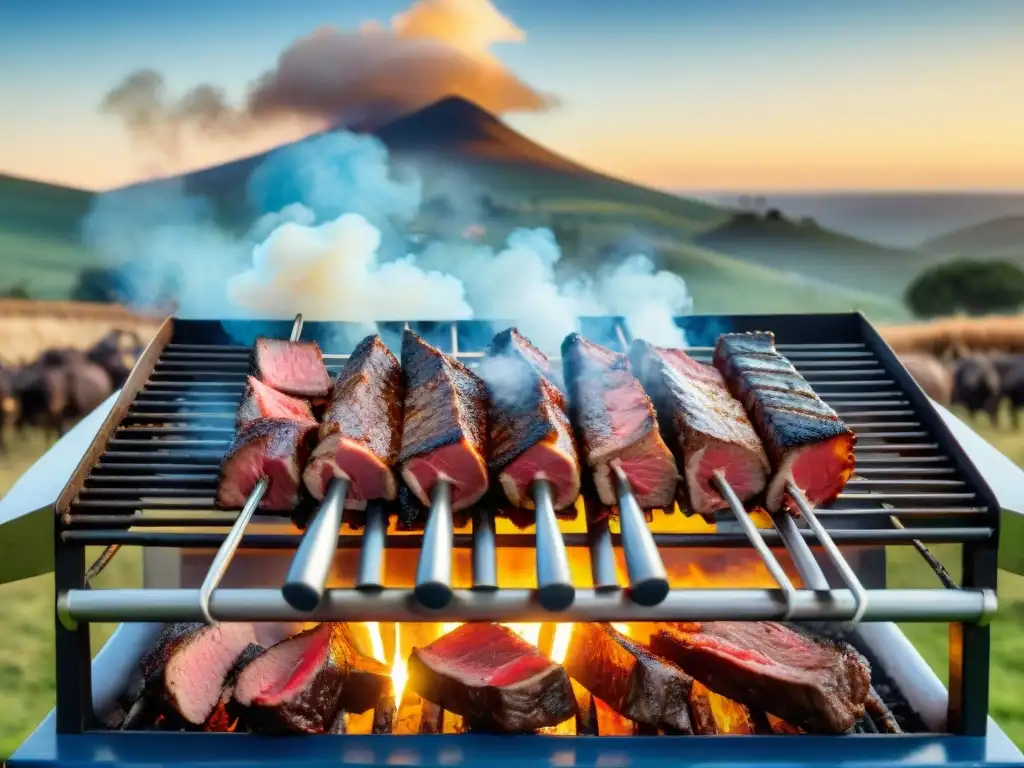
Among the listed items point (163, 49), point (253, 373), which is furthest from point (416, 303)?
point (163, 49)

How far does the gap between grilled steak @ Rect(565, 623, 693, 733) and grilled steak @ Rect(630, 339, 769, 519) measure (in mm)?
468

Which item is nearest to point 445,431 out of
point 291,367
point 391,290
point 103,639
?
point 291,367

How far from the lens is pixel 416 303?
453cm

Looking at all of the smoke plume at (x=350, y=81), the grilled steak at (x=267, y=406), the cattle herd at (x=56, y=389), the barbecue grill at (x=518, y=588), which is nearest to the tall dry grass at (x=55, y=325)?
the cattle herd at (x=56, y=389)

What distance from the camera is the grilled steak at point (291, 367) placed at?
114 inches

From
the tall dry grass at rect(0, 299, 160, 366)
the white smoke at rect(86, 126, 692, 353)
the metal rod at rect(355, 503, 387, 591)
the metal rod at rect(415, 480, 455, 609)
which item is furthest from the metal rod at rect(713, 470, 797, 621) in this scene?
the tall dry grass at rect(0, 299, 160, 366)

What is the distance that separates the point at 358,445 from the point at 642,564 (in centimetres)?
85

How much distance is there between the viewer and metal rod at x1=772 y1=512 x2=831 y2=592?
194 cm

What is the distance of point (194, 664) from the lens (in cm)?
272

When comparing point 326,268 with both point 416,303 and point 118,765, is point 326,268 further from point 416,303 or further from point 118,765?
point 118,765

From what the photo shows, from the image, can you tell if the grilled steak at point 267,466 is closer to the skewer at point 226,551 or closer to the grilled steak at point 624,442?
the skewer at point 226,551

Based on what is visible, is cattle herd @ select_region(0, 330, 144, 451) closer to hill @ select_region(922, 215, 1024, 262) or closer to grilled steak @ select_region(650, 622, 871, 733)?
grilled steak @ select_region(650, 622, 871, 733)

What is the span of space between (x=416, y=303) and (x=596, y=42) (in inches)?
249

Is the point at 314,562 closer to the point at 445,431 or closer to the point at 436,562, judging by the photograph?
the point at 436,562
